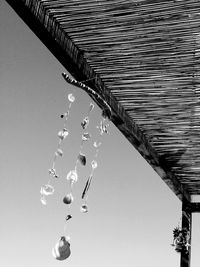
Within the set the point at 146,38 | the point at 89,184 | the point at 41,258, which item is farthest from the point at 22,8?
the point at 41,258

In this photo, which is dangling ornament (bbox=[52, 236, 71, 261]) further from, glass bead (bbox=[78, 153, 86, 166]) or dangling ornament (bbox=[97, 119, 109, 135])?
dangling ornament (bbox=[97, 119, 109, 135])

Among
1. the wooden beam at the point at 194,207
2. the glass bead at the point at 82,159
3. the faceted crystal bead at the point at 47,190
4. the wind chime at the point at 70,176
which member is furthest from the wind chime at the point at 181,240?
the faceted crystal bead at the point at 47,190

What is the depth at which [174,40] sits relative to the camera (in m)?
2.09

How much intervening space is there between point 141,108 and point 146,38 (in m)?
0.63

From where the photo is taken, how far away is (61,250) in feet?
5.43

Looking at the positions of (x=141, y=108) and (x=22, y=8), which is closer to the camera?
(x=22, y=8)

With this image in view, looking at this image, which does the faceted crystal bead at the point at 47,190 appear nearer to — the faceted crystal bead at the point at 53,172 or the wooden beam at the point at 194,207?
the faceted crystal bead at the point at 53,172

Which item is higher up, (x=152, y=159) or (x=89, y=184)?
(x=152, y=159)

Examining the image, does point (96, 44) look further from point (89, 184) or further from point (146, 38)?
point (89, 184)

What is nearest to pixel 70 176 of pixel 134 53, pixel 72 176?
pixel 72 176

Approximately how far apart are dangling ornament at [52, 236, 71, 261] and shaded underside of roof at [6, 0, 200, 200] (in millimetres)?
852

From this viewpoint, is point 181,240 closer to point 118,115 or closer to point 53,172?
point 118,115

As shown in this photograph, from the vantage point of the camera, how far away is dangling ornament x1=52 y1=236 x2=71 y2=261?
1.65 m

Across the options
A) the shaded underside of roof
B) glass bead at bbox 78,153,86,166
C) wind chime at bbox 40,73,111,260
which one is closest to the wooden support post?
the shaded underside of roof
